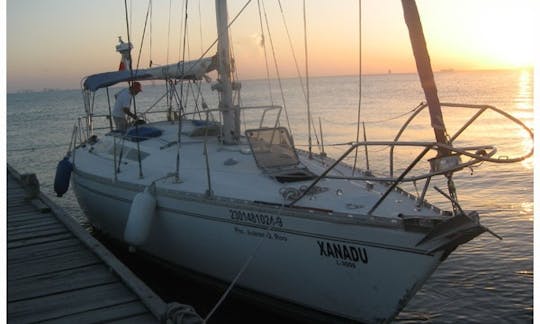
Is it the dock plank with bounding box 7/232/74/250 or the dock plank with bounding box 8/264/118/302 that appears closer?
the dock plank with bounding box 8/264/118/302

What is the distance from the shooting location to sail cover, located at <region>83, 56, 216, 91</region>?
11547 millimetres

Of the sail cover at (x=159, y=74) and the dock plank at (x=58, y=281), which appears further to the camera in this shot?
the sail cover at (x=159, y=74)

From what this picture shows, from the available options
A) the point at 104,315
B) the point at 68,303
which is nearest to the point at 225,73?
the point at 68,303

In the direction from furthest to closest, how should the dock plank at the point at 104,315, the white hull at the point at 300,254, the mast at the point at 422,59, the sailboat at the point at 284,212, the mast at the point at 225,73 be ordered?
1. the mast at the point at 225,73
2. the white hull at the point at 300,254
3. the dock plank at the point at 104,315
4. the sailboat at the point at 284,212
5. the mast at the point at 422,59

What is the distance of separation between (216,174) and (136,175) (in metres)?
2.10

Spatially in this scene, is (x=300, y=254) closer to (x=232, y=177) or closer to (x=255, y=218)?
(x=255, y=218)

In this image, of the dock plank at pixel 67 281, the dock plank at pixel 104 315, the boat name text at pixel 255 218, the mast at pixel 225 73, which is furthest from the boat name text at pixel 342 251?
the mast at pixel 225 73

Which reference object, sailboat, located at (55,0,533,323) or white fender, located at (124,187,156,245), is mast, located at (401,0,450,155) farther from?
white fender, located at (124,187,156,245)

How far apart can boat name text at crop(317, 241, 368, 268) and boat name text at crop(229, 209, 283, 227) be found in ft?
2.49

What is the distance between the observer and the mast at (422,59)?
615 cm

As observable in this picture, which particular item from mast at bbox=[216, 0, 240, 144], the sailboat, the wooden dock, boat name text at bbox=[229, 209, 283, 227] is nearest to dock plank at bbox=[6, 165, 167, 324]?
the wooden dock

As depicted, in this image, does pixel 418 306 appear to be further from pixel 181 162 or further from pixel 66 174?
pixel 66 174

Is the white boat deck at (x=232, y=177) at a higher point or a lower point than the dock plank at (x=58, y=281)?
higher

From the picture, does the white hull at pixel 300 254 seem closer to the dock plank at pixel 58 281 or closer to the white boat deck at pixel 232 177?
the white boat deck at pixel 232 177
